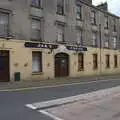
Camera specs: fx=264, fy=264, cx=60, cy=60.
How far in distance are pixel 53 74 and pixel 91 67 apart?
8109 mm

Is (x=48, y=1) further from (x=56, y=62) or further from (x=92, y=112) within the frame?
(x=92, y=112)

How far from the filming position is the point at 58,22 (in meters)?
27.4

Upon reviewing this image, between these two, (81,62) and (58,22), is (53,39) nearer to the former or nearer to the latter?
(58,22)

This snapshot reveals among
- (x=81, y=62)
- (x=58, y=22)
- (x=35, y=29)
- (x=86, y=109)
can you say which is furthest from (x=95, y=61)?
(x=86, y=109)

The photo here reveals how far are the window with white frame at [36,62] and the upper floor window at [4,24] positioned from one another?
3.77m

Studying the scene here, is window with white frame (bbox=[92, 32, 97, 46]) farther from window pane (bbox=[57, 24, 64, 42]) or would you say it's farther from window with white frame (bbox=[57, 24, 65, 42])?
window pane (bbox=[57, 24, 64, 42])

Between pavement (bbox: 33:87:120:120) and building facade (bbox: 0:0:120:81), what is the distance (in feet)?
36.3

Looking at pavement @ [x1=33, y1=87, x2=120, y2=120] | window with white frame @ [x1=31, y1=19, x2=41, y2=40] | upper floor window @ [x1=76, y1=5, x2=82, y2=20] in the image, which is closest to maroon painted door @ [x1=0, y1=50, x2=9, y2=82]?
window with white frame @ [x1=31, y1=19, x2=41, y2=40]

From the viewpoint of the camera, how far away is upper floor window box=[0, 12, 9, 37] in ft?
71.4

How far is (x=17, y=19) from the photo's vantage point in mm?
22797

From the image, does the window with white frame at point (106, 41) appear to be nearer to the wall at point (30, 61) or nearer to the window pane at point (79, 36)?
the wall at point (30, 61)

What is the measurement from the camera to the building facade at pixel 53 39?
22188 mm

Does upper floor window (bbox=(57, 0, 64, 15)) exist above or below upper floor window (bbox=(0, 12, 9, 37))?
above

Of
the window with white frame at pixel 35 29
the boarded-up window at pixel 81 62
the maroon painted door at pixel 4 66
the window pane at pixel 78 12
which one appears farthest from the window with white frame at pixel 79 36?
the maroon painted door at pixel 4 66
